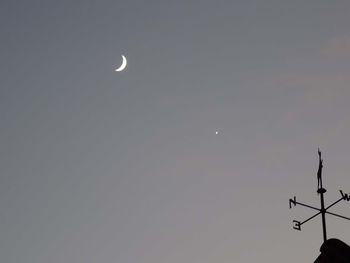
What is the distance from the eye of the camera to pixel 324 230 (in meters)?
8.77

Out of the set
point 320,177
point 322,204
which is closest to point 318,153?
point 320,177

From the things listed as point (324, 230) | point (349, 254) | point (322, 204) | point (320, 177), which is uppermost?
point (320, 177)

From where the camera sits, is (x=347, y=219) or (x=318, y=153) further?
(x=318, y=153)

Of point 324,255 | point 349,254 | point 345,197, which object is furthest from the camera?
point 345,197

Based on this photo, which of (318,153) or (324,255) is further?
(318,153)

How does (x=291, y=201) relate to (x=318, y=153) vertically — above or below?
below

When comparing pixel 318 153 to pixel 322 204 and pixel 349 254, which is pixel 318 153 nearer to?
pixel 322 204

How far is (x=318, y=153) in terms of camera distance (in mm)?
9727

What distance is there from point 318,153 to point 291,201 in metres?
1.50

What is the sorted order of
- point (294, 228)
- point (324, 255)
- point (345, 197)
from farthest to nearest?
point (294, 228) → point (345, 197) → point (324, 255)

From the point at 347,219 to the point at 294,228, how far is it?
190 centimetres

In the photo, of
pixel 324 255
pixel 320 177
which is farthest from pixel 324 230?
pixel 320 177

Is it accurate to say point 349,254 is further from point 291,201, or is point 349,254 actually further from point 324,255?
point 291,201

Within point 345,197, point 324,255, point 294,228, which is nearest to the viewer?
point 324,255
